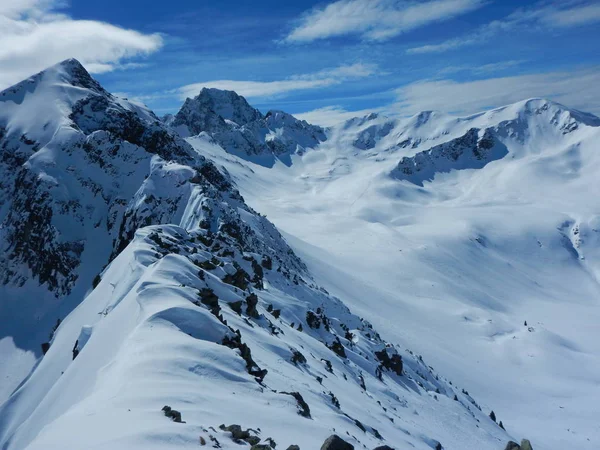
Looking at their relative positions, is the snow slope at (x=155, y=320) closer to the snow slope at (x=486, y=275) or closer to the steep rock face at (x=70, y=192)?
the steep rock face at (x=70, y=192)

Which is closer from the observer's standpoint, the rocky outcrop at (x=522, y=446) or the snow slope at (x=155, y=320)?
the snow slope at (x=155, y=320)

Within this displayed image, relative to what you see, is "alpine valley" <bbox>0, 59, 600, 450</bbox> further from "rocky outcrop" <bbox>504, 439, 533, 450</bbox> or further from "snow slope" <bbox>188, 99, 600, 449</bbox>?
"rocky outcrop" <bbox>504, 439, 533, 450</bbox>

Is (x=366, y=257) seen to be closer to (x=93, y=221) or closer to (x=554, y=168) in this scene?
(x=93, y=221)

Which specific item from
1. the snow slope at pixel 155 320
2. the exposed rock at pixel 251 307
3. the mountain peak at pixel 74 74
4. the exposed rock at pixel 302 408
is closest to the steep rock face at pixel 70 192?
the snow slope at pixel 155 320

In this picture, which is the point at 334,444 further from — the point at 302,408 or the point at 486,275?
the point at 486,275

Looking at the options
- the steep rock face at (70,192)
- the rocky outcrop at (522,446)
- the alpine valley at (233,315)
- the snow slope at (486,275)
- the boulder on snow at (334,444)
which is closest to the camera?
the boulder on snow at (334,444)

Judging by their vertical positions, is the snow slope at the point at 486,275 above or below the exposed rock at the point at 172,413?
above

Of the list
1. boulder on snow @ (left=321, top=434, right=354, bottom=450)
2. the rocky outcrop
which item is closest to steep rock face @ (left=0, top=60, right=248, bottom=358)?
the rocky outcrop
